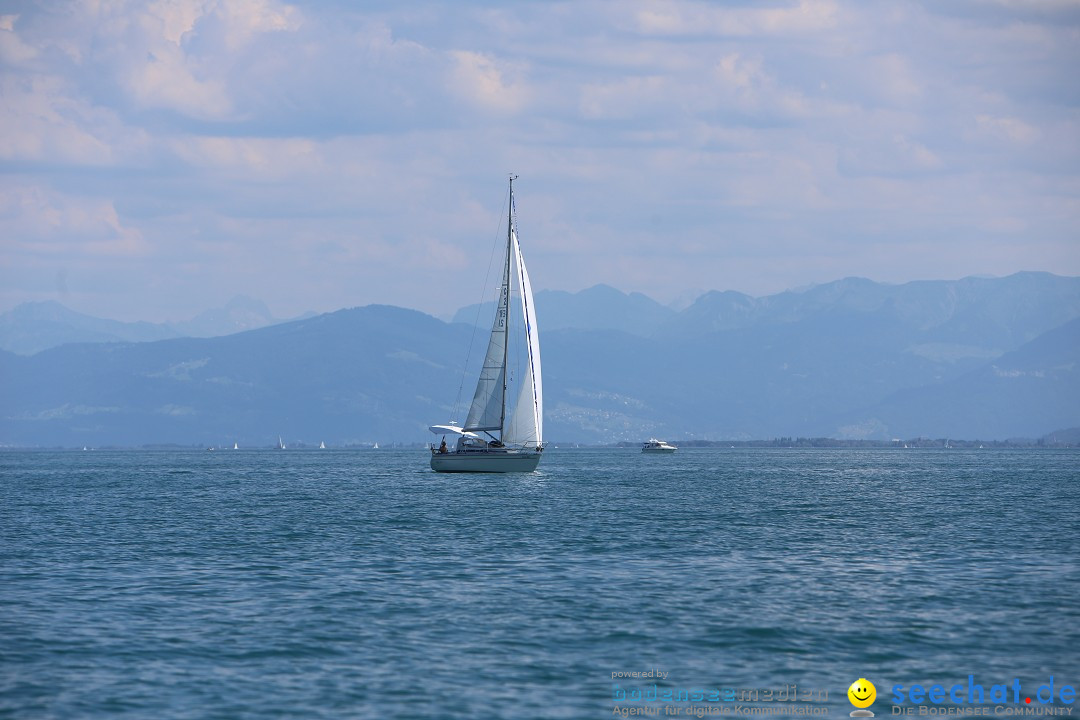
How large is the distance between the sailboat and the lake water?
114 feet

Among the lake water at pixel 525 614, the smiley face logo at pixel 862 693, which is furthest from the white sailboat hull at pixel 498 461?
the smiley face logo at pixel 862 693

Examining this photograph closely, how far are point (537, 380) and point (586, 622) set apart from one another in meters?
70.8

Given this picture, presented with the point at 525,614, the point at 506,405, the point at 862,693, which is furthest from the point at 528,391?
the point at 862,693

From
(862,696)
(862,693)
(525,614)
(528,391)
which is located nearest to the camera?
(862,696)

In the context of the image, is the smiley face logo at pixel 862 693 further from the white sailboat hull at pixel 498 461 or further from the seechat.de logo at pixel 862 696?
the white sailboat hull at pixel 498 461

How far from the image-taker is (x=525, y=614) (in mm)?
39188

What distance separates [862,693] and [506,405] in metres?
85.3

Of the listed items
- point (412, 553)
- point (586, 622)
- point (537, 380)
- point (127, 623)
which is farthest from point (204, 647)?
point (537, 380)

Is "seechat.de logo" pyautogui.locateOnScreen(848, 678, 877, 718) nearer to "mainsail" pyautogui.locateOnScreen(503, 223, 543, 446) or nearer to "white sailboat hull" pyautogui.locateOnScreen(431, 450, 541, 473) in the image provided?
"mainsail" pyautogui.locateOnScreen(503, 223, 543, 446)

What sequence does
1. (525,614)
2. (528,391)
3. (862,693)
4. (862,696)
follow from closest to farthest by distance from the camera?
(862,696)
(862,693)
(525,614)
(528,391)

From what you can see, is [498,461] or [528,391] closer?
[528,391]

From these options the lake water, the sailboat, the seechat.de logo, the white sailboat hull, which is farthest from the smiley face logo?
the white sailboat hull

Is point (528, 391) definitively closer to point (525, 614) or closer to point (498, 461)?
point (498, 461)

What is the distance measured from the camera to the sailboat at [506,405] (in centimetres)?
11012
